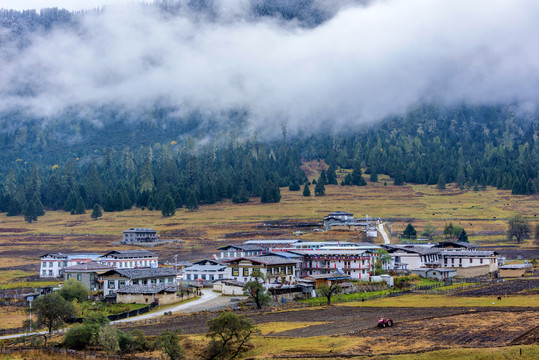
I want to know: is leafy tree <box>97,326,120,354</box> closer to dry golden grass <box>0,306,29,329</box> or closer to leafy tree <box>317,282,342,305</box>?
dry golden grass <box>0,306,29,329</box>

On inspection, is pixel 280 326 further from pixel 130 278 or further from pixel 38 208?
pixel 38 208

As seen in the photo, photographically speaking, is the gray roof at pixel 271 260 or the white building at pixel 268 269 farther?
the gray roof at pixel 271 260

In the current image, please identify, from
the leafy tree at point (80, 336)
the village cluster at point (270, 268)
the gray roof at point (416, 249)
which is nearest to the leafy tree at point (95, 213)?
the village cluster at point (270, 268)

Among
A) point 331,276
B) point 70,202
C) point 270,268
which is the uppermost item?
point 70,202

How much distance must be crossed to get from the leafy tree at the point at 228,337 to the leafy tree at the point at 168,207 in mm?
127782

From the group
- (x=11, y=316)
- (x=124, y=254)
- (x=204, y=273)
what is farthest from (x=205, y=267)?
(x=11, y=316)

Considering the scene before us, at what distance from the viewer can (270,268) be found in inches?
3187

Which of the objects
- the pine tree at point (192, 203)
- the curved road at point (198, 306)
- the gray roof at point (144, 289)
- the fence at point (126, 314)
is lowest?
the curved road at point (198, 306)

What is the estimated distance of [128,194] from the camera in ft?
643

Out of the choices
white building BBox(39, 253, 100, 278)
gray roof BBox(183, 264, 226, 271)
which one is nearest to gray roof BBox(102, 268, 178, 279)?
gray roof BBox(183, 264, 226, 271)

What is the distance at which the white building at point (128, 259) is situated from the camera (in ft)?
325

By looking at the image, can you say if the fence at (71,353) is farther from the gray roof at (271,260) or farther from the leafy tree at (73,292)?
the gray roof at (271,260)

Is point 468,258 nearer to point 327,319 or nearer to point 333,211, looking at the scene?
point 327,319

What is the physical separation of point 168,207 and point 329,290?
107304 millimetres
